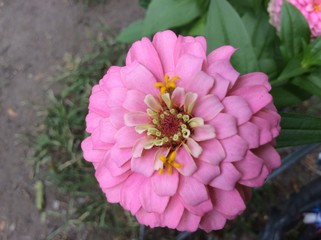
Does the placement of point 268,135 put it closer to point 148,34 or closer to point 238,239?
point 148,34

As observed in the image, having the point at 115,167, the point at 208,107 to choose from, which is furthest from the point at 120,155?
the point at 208,107

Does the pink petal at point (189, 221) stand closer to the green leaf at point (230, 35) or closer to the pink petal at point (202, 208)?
the pink petal at point (202, 208)

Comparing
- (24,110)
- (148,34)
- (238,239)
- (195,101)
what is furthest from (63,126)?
(195,101)

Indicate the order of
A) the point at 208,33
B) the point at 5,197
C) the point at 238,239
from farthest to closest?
1. the point at 5,197
2. the point at 238,239
3. the point at 208,33

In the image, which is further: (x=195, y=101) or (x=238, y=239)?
(x=238, y=239)

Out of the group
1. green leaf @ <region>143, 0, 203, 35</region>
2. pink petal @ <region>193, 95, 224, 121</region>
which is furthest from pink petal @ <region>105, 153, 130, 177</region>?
green leaf @ <region>143, 0, 203, 35</region>

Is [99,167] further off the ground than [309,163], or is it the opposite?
[99,167]

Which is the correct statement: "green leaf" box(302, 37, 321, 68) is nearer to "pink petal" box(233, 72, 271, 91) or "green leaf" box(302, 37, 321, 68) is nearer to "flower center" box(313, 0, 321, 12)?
"flower center" box(313, 0, 321, 12)

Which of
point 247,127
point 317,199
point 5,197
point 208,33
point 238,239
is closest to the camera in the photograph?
point 247,127
